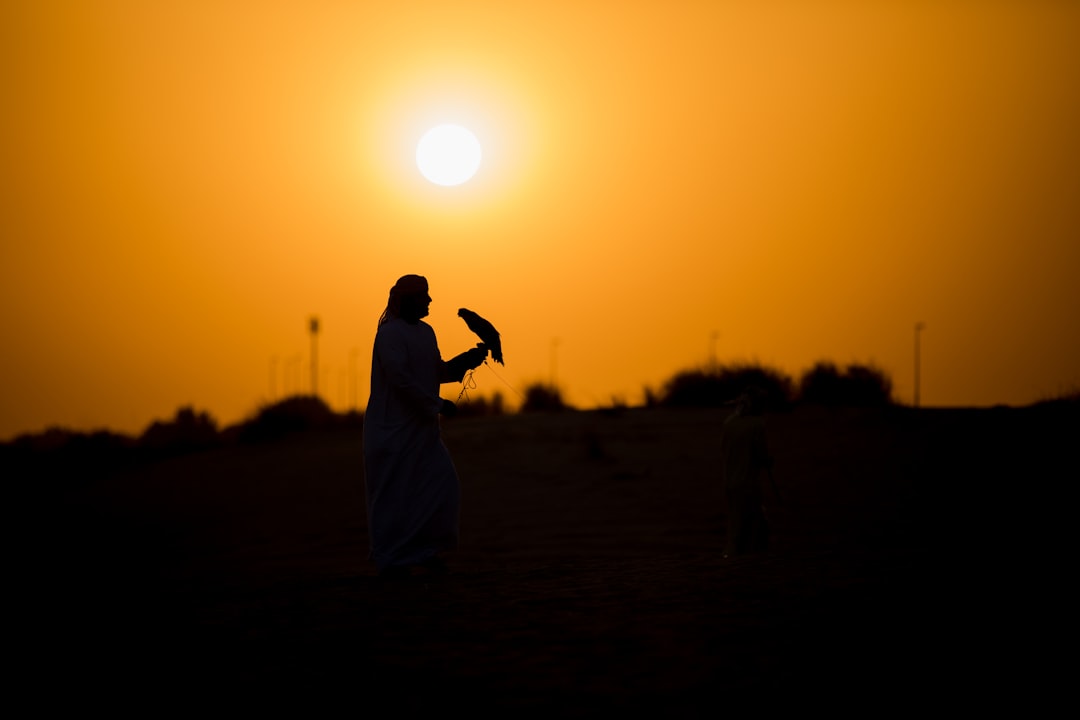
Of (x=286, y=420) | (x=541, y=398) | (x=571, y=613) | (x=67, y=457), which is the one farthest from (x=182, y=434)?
(x=571, y=613)

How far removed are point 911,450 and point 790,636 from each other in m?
16.8

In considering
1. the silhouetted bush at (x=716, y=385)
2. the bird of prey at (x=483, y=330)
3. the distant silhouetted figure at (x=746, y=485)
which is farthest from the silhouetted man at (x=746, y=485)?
the silhouetted bush at (x=716, y=385)

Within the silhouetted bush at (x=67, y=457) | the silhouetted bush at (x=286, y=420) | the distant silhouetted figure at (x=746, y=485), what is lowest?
the silhouetted bush at (x=67, y=457)

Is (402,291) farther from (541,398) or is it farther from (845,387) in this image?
(541,398)

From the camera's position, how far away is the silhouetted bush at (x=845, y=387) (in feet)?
103

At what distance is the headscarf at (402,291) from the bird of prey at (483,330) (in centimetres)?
44

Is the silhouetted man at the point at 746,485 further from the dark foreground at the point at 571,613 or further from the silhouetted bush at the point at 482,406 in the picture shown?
the silhouetted bush at the point at 482,406

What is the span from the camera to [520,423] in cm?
3120

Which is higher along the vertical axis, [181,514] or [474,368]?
[474,368]

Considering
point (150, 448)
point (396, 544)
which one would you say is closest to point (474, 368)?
point (396, 544)

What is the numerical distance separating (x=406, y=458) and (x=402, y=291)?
4.32 ft

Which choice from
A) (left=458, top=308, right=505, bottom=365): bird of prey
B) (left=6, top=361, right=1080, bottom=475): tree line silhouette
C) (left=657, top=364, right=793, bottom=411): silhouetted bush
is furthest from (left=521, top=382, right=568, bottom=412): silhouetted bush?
(left=458, top=308, right=505, bottom=365): bird of prey

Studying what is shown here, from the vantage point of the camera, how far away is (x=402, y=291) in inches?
451

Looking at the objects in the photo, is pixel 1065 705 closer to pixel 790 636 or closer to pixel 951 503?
pixel 790 636
